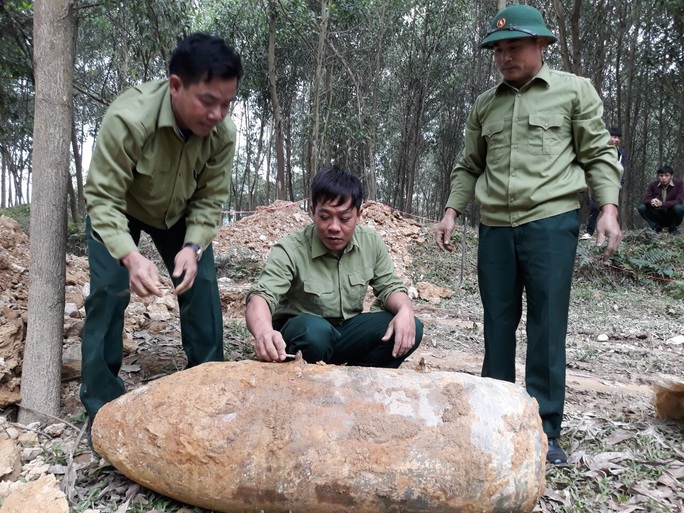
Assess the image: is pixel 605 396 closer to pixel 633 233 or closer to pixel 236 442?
pixel 236 442

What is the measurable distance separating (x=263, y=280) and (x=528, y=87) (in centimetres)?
150

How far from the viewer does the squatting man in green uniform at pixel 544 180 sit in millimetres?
2381

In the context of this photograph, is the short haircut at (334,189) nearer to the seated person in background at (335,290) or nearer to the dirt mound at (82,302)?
the seated person in background at (335,290)

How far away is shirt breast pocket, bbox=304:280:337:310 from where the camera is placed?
8.55ft

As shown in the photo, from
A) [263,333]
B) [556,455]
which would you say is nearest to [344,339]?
[263,333]

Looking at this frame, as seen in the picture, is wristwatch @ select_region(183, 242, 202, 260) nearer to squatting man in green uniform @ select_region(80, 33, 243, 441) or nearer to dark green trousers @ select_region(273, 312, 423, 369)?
squatting man in green uniform @ select_region(80, 33, 243, 441)

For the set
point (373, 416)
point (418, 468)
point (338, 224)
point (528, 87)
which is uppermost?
point (528, 87)

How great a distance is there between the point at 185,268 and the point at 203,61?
812 millimetres

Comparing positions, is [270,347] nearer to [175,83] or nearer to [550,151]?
[175,83]

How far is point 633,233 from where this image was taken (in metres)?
10.2

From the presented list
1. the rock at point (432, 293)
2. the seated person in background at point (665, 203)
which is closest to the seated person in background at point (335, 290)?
the rock at point (432, 293)

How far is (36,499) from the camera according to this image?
1806 millimetres

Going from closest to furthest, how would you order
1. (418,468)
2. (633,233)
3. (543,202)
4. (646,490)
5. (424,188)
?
(418,468)
(646,490)
(543,202)
(633,233)
(424,188)

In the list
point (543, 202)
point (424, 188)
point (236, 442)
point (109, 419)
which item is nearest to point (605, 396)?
point (543, 202)
